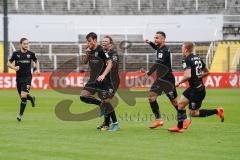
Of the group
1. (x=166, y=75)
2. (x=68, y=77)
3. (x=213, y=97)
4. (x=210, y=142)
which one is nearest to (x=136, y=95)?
(x=213, y=97)

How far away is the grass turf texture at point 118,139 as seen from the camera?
39.2 feet

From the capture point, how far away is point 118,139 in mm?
14305

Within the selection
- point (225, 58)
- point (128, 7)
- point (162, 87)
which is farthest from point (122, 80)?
point (162, 87)

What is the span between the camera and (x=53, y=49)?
1757 inches

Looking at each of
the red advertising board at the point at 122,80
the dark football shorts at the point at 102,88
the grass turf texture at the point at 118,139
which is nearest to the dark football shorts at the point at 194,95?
the grass turf texture at the point at 118,139

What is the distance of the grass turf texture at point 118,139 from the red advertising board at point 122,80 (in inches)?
618

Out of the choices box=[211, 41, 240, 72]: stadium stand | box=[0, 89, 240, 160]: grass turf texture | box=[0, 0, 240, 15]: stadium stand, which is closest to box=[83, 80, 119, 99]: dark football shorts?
box=[0, 89, 240, 160]: grass turf texture

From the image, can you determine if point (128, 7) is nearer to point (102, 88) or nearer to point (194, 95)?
point (102, 88)

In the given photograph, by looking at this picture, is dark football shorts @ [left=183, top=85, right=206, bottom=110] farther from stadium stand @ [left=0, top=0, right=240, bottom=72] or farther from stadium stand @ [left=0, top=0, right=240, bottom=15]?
stadium stand @ [left=0, top=0, right=240, bottom=15]

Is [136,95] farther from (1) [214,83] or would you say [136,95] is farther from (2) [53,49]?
(2) [53,49]

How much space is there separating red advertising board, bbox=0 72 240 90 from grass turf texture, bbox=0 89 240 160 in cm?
1570

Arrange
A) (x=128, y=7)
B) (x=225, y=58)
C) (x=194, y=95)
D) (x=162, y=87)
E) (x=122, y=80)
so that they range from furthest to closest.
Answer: (x=128, y=7)
(x=225, y=58)
(x=122, y=80)
(x=162, y=87)
(x=194, y=95)

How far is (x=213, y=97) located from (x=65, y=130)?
15.4 metres

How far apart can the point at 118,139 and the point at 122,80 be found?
23.2 meters
